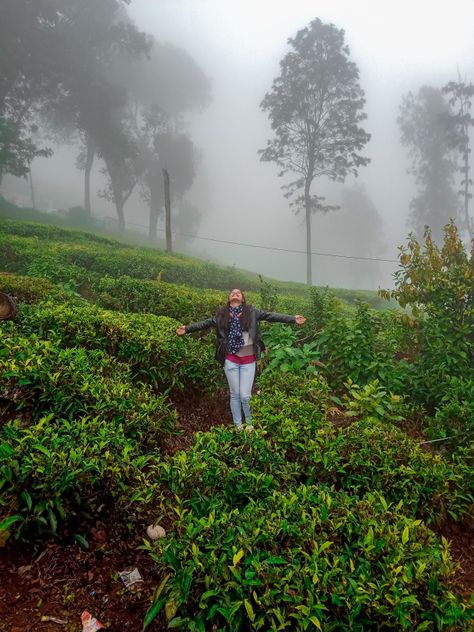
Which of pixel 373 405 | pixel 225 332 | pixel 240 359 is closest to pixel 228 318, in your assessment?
pixel 225 332

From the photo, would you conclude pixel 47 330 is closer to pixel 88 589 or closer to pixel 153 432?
pixel 153 432

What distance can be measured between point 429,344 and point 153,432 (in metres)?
4.78

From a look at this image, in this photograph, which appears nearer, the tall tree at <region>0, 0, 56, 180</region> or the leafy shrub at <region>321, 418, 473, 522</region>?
the leafy shrub at <region>321, 418, 473, 522</region>

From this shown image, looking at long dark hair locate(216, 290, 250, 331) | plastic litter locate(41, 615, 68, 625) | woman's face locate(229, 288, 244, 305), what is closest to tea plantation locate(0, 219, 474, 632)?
plastic litter locate(41, 615, 68, 625)

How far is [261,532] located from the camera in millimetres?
2600

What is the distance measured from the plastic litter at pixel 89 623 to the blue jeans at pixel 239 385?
3223 millimetres

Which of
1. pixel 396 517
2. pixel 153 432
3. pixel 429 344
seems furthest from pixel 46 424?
pixel 429 344

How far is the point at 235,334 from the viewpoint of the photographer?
566 centimetres

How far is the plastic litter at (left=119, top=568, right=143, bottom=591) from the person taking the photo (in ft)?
9.31

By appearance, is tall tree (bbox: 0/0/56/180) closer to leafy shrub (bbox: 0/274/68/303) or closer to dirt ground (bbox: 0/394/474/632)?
leafy shrub (bbox: 0/274/68/303)

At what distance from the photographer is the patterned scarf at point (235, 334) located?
5.62 m

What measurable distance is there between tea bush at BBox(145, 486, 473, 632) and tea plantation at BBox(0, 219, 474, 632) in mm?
12

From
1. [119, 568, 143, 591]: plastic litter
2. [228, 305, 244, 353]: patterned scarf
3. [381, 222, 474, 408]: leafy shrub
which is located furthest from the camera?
[381, 222, 474, 408]: leafy shrub

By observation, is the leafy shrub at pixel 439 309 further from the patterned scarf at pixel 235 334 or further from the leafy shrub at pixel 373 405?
the patterned scarf at pixel 235 334
